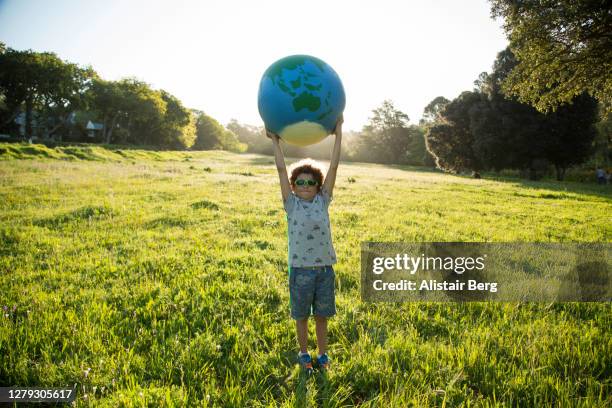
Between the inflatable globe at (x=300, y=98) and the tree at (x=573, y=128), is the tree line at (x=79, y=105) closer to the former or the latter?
the inflatable globe at (x=300, y=98)

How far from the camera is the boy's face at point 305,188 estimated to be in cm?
345

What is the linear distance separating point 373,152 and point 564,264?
80054 millimetres

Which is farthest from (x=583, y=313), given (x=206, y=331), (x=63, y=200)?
(x=63, y=200)

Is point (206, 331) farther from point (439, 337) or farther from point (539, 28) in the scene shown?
point (539, 28)

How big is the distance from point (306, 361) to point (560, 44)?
49.0ft

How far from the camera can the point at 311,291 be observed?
328cm

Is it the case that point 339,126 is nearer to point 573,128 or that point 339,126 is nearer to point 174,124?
point 573,128

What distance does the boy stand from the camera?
3.26m

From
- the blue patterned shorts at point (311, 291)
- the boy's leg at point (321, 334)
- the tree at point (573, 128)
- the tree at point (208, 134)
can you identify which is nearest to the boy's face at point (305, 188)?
the blue patterned shorts at point (311, 291)

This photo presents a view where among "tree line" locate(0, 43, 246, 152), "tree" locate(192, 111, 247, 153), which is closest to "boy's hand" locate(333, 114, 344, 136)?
"tree line" locate(0, 43, 246, 152)

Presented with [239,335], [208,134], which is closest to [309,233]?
[239,335]

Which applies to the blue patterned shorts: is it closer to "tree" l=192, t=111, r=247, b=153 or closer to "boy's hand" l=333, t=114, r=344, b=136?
"boy's hand" l=333, t=114, r=344, b=136

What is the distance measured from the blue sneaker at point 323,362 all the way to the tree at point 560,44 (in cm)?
1424

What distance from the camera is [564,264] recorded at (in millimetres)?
6141
